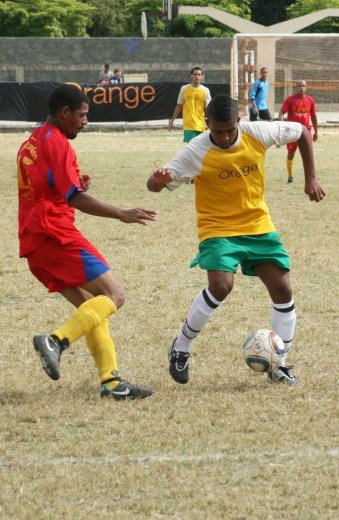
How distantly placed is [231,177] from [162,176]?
0.39m

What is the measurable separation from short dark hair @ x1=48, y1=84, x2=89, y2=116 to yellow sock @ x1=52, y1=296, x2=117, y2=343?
3.43 feet

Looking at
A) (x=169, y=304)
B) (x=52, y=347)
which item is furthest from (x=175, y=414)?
(x=169, y=304)

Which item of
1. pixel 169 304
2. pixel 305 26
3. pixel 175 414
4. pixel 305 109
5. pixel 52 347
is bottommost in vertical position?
pixel 305 26

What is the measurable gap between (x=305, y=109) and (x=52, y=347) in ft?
44.1

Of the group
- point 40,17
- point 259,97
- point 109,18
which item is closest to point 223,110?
point 259,97

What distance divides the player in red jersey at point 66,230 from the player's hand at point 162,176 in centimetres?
41

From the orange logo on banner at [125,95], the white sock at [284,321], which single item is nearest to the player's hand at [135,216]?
the white sock at [284,321]

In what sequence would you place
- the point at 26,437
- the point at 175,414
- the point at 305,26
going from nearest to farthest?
the point at 26,437 < the point at 175,414 < the point at 305,26

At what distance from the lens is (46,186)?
17.9 feet

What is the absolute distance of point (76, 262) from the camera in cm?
553

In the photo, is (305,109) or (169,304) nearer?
(169,304)

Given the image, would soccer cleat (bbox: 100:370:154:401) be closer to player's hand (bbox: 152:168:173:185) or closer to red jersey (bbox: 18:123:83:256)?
red jersey (bbox: 18:123:83:256)

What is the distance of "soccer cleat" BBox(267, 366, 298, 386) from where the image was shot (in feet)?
19.2

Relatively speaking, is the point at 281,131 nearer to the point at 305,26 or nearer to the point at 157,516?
the point at 157,516
